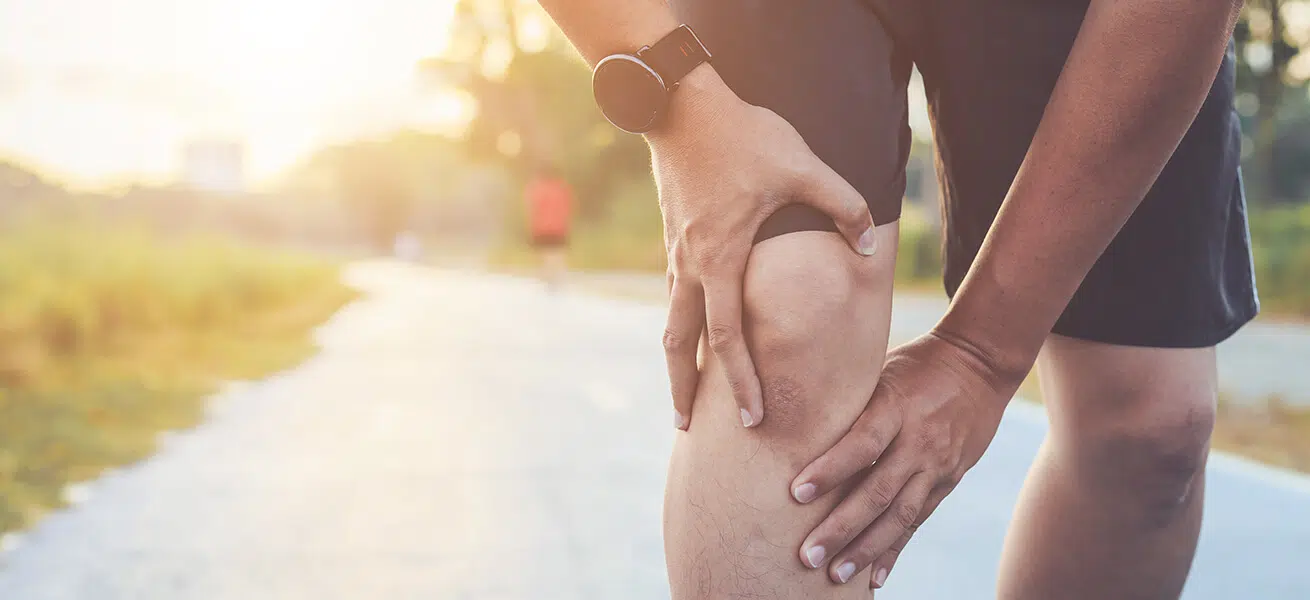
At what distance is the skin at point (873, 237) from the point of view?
837 mm

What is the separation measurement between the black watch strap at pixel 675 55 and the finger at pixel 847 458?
1.17 feet

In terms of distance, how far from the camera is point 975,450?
934 millimetres

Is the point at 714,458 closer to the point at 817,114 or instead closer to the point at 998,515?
the point at 817,114

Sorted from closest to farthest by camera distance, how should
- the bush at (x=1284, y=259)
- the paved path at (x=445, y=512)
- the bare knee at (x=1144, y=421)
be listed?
the bare knee at (x=1144, y=421), the paved path at (x=445, y=512), the bush at (x=1284, y=259)

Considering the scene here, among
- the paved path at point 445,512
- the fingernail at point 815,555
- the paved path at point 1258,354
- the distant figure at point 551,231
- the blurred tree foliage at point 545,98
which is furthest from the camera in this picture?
the blurred tree foliage at point 545,98

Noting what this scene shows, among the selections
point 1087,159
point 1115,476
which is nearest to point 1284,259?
point 1115,476

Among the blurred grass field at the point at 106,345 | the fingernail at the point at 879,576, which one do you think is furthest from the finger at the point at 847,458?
the blurred grass field at the point at 106,345

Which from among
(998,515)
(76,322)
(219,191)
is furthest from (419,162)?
(998,515)

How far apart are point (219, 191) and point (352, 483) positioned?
60.4 feet

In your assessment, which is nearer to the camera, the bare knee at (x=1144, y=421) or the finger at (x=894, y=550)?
the finger at (x=894, y=550)

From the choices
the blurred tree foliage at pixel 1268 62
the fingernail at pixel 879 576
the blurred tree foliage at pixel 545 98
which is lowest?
the fingernail at pixel 879 576

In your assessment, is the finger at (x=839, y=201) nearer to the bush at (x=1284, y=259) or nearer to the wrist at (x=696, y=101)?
the wrist at (x=696, y=101)

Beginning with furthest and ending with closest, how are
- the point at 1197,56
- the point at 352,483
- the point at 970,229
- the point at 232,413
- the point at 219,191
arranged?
the point at 219,191
the point at 232,413
the point at 352,483
the point at 970,229
the point at 1197,56

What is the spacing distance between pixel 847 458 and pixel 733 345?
5.5 inches
